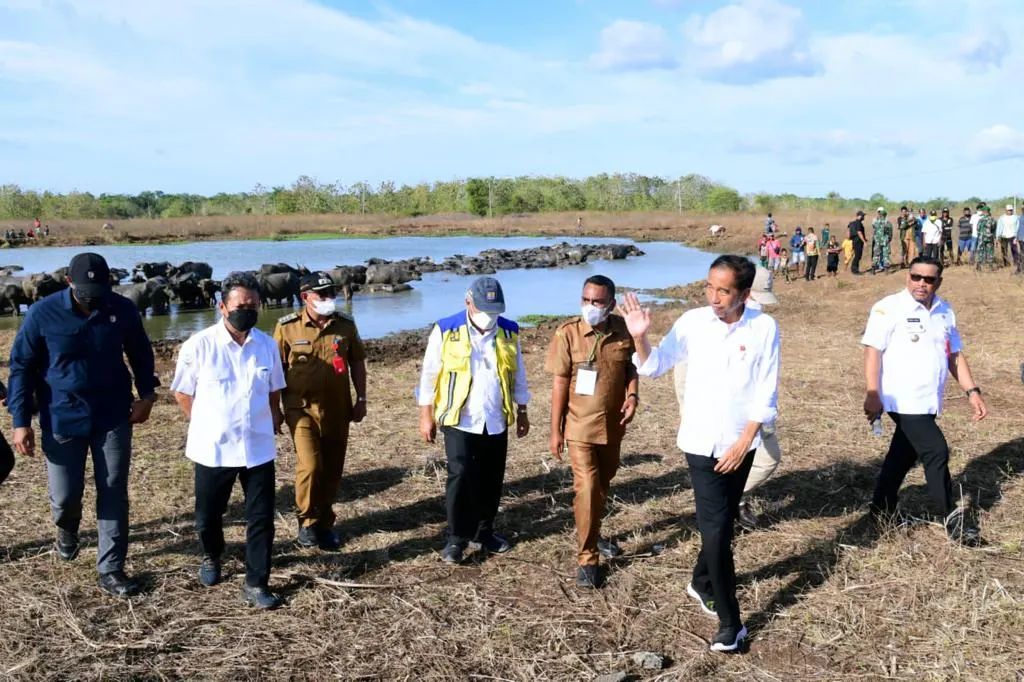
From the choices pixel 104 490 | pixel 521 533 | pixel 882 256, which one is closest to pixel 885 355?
pixel 521 533

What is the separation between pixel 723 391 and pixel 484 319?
1.43m

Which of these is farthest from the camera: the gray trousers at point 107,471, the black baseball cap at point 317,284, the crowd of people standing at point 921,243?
the crowd of people standing at point 921,243

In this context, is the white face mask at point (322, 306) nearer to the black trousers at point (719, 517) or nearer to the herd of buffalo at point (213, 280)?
the black trousers at point (719, 517)

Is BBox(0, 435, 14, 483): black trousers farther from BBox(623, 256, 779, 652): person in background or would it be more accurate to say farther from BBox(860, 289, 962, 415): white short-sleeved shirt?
BBox(860, 289, 962, 415): white short-sleeved shirt

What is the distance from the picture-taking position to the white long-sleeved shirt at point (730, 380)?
3.23 m

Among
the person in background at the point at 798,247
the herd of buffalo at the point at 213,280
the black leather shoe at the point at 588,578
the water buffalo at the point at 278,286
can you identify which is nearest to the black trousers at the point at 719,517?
the black leather shoe at the point at 588,578

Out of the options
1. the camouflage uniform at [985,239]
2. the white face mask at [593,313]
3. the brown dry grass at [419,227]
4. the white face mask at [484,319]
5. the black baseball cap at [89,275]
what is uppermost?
the brown dry grass at [419,227]

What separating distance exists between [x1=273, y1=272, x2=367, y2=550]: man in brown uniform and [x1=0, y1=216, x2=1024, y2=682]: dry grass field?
25 cm

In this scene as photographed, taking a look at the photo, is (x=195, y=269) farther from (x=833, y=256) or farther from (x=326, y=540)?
(x=326, y=540)

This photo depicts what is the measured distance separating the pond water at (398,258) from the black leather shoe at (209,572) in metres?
11.9

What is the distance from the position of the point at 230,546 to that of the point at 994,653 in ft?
12.8

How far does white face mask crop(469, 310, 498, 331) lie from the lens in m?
4.19

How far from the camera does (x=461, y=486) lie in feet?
14.2

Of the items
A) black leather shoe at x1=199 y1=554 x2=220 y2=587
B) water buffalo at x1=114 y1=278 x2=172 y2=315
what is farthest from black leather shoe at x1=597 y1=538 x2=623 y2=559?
water buffalo at x1=114 y1=278 x2=172 y2=315
